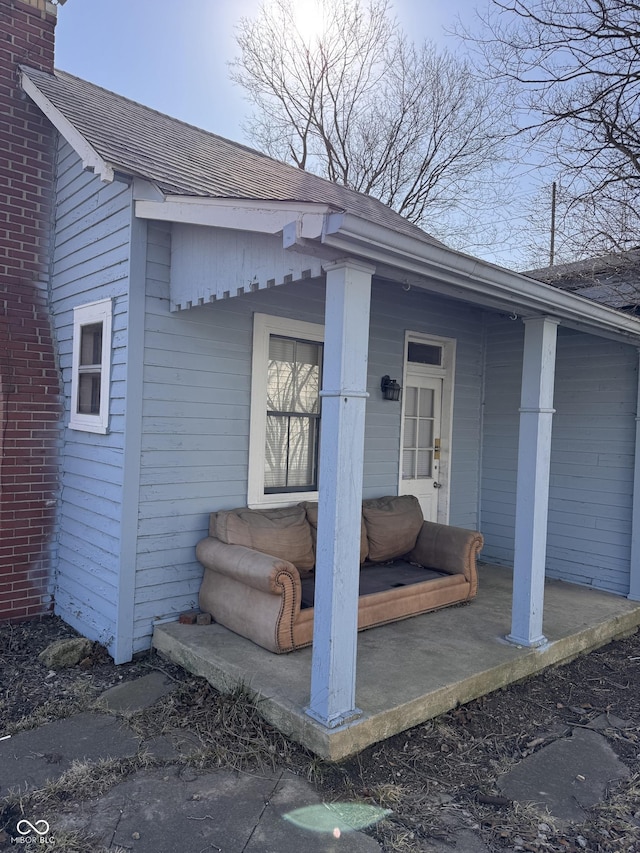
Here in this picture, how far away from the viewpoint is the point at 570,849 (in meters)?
2.47

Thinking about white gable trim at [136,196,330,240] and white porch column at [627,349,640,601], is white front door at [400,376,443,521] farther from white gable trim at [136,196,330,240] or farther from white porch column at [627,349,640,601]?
white gable trim at [136,196,330,240]

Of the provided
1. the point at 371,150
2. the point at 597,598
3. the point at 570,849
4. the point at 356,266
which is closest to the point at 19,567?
the point at 356,266

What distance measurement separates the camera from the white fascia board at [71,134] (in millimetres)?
3970

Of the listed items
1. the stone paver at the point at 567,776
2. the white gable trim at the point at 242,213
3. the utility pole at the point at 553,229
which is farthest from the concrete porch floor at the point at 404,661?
the utility pole at the point at 553,229

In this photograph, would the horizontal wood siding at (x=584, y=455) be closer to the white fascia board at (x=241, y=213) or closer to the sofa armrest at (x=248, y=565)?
the sofa armrest at (x=248, y=565)

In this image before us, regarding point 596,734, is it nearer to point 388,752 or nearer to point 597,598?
point 388,752

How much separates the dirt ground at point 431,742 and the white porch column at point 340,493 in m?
0.35

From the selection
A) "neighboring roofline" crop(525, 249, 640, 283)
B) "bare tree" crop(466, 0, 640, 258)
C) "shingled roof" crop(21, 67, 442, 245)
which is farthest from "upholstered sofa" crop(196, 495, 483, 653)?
"bare tree" crop(466, 0, 640, 258)

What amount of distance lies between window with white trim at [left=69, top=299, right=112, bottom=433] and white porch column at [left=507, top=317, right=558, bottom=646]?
9.69ft

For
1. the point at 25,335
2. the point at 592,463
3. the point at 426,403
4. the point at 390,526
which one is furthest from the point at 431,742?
the point at 25,335

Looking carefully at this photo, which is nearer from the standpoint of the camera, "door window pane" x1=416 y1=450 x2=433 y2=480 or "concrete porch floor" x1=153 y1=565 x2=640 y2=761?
"concrete porch floor" x1=153 y1=565 x2=640 y2=761

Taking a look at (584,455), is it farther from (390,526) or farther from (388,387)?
(390,526)

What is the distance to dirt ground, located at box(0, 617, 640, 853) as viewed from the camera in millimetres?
2607

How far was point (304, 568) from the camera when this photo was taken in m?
4.71
